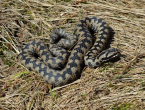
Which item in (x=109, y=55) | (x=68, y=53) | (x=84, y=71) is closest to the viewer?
(x=109, y=55)

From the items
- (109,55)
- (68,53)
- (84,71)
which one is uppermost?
(109,55)

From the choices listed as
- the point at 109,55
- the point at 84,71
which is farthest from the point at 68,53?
the point at 109,55

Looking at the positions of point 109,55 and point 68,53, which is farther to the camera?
point 68,53

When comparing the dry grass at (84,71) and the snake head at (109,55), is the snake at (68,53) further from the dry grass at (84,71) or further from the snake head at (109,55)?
the dry grass at (84,71)

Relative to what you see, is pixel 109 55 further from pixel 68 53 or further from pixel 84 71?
pixel 68 53

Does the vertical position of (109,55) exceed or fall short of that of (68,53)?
it exceeds it

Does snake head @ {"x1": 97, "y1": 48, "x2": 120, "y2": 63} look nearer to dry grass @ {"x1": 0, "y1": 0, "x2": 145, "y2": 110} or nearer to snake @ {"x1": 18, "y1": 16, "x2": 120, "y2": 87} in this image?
snake @ {"x1": 18, "y1": 16, "x2": 120, "y2": 87}

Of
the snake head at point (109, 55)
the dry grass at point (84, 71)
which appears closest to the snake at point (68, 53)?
the snake head at point (109, 55)
